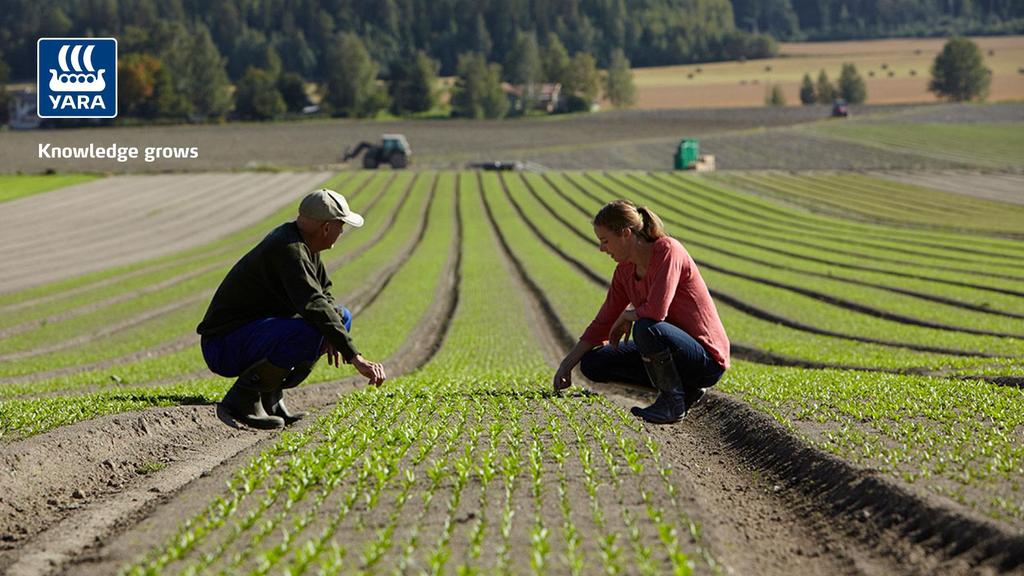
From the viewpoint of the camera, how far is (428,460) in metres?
9.28

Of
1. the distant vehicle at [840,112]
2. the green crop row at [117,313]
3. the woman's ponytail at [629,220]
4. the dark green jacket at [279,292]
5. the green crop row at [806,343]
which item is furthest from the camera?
the distant vehicle at [840,112]

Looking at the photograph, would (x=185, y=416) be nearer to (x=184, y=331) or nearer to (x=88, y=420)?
(x=88, y=420)

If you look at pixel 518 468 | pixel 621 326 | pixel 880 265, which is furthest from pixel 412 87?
pixel 518 468

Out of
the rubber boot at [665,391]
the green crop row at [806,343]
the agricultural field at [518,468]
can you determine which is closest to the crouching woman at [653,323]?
the rubber boot at [665,391]

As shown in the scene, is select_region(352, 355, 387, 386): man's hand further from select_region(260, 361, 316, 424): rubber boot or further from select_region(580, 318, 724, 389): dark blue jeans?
select_region(580, 318, 724, 389): dark blue jeans

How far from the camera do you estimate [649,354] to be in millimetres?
10930

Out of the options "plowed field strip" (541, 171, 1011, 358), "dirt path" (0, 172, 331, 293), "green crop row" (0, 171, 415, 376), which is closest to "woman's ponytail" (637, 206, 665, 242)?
"plowed field strip" (541, 171, 1011, 358)

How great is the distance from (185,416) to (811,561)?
6.95 meters

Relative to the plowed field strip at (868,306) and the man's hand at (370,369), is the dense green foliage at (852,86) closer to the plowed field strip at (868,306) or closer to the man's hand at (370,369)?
the plowed field strip at (868,306)

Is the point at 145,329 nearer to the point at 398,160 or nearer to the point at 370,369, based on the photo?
the point at 370,369

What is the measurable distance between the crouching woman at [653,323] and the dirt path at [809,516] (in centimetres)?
57

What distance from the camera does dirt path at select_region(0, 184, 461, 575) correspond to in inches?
290

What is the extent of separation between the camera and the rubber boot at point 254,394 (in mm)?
11062

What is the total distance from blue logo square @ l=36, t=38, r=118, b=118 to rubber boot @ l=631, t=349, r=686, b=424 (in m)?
47.8
